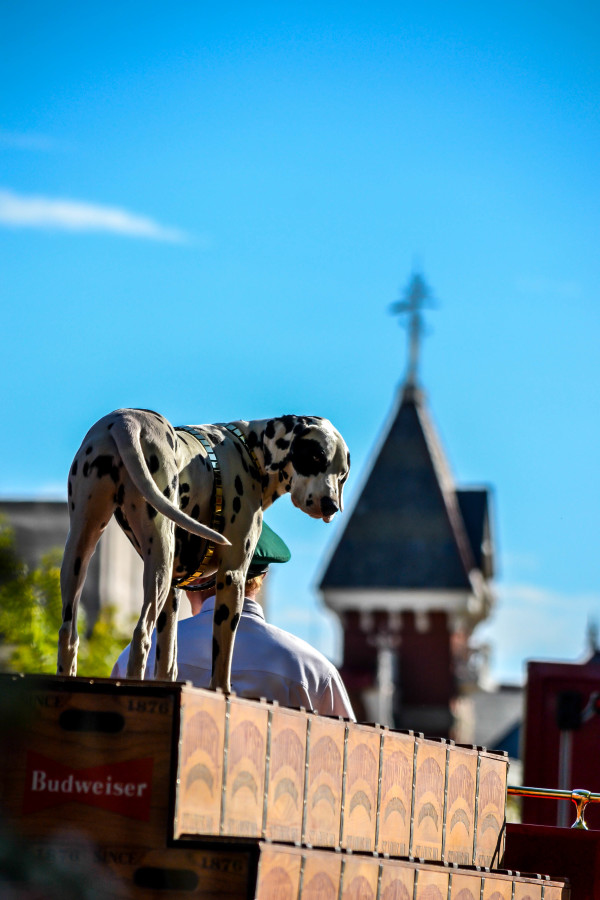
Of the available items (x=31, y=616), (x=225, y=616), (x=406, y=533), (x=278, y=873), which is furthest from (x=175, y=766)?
(x=406, y=533)

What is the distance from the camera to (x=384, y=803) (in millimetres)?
5105

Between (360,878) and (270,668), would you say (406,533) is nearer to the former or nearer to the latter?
(270,668)

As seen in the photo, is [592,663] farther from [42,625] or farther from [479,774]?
[42,625]

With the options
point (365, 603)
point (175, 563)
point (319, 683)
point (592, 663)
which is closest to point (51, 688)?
point (175, 563)

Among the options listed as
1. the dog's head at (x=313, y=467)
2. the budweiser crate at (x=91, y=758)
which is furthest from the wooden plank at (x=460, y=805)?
the budweiser crate at (x=91, y=758)

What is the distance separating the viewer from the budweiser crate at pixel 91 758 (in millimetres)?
4203

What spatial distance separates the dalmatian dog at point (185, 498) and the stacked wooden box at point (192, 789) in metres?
0.50

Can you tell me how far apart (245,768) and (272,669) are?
151 cm

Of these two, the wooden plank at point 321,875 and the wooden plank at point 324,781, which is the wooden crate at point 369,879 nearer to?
the wooden plank at point 321,875

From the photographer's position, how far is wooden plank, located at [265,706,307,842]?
4594mm

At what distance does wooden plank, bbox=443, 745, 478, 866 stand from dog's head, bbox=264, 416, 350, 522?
1.03 meters

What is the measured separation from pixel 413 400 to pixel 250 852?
5681cm

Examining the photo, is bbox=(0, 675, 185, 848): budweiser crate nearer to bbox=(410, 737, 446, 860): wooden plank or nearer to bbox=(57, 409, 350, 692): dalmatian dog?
bbox=(57, 409, 350, 692): dalmatian dog

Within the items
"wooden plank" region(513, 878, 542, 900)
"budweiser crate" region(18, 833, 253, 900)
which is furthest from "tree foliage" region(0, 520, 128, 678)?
"budweiser crate" region(18, 833, 253, 900)
